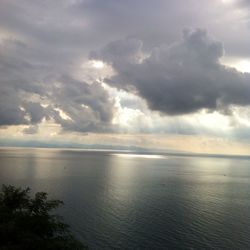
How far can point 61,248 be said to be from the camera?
121 ft

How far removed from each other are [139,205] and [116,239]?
38.0 meters

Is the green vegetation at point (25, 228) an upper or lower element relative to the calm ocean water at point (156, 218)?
upper

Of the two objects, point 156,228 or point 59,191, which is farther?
point 59,191

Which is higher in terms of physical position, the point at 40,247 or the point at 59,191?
the point at 40,247

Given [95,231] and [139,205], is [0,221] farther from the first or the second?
[139,205]

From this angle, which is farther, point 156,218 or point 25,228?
point 156,218

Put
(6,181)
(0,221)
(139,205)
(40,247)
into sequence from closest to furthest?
(40,247), (0,221), (139,205), (6,181)

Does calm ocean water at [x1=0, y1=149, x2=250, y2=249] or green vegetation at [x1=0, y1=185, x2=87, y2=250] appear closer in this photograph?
green vegetation at [x1=0, y1=185, x2=87, y2=250]

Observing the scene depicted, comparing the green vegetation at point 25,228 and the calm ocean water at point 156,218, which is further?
the calm ocean water at point 156,218

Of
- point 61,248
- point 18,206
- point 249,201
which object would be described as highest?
point 18,206

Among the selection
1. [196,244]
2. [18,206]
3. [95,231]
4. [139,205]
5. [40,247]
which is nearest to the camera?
[40,247]

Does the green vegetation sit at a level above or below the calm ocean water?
above

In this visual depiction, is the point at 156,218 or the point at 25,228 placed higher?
the point at 25,228

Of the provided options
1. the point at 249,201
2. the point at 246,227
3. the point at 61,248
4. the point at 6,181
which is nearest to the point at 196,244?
the point at 246,227
